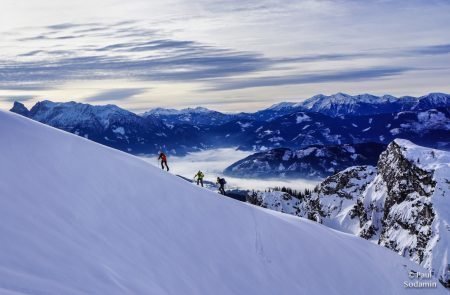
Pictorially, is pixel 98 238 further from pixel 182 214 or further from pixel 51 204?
pixel 182 214

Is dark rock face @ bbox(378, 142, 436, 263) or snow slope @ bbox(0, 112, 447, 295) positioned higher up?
snow slope @ bbox(0, 112, 447, 295)

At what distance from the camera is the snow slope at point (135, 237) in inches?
555

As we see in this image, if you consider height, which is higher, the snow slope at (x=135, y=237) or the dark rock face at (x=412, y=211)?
the snow slope at (x=135, y=237)

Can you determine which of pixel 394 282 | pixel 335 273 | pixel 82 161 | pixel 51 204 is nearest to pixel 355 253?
pixel 394 282

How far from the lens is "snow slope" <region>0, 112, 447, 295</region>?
46.2 feet

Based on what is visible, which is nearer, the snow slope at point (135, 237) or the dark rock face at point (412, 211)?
the snow slope at point (135, 237)

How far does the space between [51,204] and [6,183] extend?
1996 mm

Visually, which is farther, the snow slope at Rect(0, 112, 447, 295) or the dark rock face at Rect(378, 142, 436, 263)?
the dark rock face at Rect(378, 142, 436, 263)

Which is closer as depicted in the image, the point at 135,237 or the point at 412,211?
the point at 135,237

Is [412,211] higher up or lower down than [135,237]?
lower down

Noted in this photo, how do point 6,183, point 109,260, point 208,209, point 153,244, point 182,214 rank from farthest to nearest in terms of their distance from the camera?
1. point 208,209
2. point 182,214
3. point 153,244
4. point 6,183
5. point 109,260

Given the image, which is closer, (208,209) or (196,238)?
(196,238)

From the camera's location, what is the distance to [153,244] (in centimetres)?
2025

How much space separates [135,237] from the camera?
19750 mm
